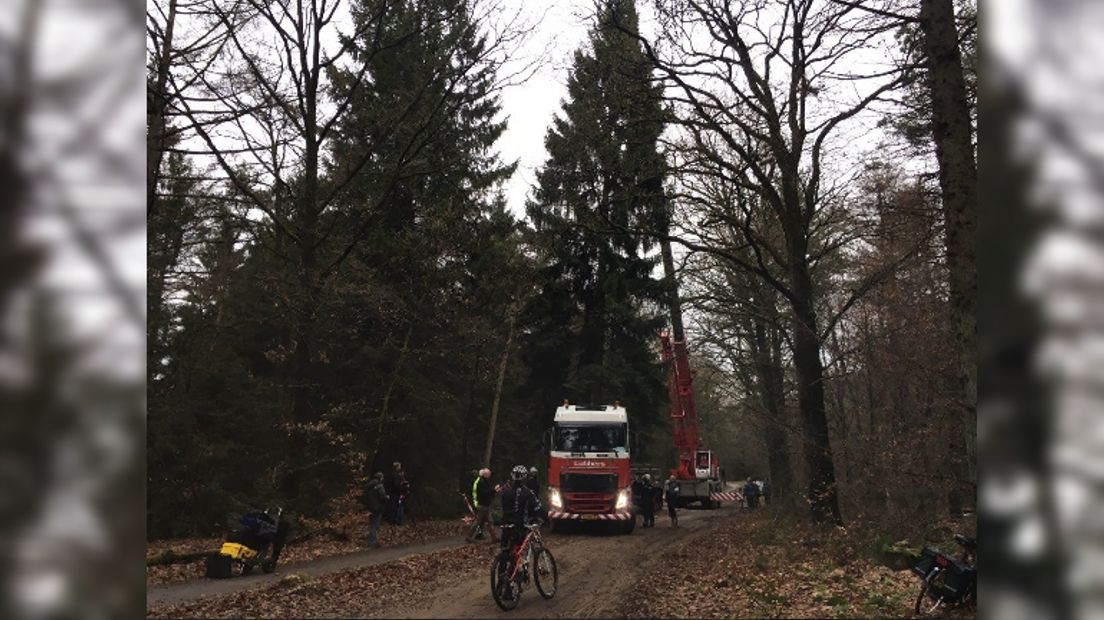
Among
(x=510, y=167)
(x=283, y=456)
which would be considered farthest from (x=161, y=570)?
(x=510, y=167)

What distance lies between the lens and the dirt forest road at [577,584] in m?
9.73

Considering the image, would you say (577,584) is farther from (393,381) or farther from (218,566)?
(393,381)

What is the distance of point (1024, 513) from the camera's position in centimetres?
101

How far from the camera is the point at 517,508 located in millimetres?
10766

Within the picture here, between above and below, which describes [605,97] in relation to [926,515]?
above

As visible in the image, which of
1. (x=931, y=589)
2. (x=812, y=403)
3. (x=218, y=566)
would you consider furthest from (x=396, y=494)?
(x=931, y=589)

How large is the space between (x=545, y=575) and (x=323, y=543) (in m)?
8.13

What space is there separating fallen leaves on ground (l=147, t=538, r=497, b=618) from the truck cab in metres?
6.30

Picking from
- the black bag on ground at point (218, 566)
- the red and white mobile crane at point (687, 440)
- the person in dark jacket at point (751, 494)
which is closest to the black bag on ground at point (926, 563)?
the black bag on ground at point (218, 566)

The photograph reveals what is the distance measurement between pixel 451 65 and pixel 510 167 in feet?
39.0

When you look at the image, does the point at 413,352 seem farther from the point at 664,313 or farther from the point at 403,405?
the point at 664,313

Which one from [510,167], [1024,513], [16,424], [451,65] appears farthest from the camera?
[510,167]

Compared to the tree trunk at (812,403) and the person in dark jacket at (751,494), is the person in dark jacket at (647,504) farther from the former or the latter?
the person in dark jacket at (751,494)

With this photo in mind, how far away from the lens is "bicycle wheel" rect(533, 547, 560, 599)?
419 inches
